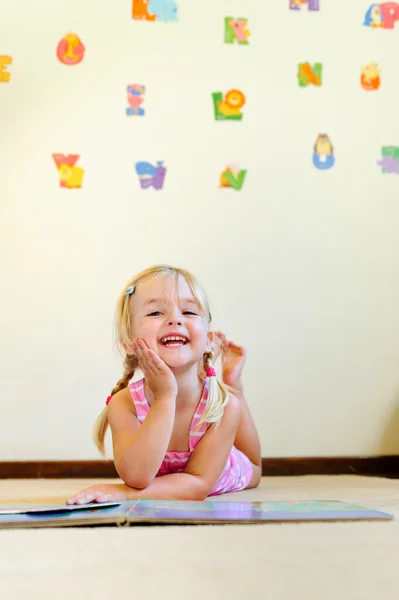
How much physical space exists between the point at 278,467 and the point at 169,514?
1338mm

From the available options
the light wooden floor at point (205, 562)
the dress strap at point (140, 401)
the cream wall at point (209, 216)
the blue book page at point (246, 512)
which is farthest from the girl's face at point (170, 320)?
the cream wall at point (209, 216)

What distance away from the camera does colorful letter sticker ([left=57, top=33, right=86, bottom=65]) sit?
2.10 metres

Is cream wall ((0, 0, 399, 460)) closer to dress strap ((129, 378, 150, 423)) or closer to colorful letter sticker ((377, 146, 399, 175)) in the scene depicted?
colorful letter sticker ((377, 146, 399, 175))

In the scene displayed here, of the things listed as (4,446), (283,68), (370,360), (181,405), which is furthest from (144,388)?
(283,68)

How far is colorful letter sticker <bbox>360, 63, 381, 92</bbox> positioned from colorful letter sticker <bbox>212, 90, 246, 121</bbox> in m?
0.45

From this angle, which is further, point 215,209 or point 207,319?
point 215,209

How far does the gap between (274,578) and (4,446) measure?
1635mm

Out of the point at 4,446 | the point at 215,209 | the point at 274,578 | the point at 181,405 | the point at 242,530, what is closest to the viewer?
the point at 274,578

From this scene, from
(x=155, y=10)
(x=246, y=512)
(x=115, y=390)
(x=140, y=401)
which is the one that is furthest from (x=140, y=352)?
(x=155, y=10)

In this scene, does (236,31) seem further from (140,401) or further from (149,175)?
(140,401)

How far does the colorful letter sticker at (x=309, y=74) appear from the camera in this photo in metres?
2.20

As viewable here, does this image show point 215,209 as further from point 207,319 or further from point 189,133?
point 207,319

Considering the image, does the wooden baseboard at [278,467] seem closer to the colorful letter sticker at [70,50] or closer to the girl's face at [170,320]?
the girl's face at [170,320]

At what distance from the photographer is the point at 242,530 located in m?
0.67
